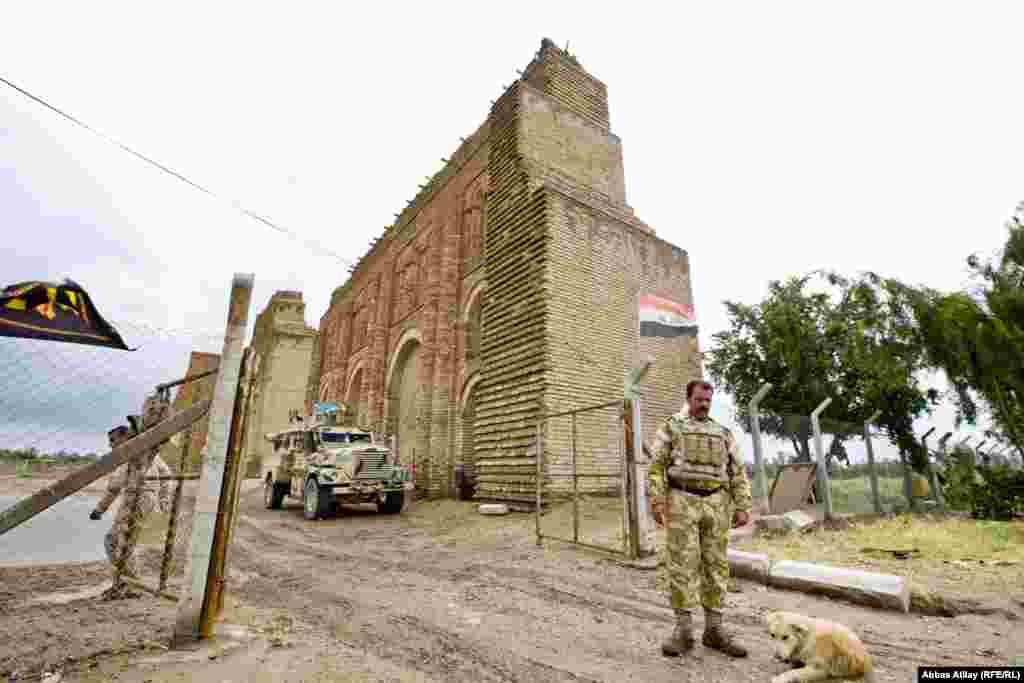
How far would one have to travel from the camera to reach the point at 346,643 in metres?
3.16

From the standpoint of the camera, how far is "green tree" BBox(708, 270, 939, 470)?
12.1 m

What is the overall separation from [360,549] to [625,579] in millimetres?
4076

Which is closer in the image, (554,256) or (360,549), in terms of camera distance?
(360,549)

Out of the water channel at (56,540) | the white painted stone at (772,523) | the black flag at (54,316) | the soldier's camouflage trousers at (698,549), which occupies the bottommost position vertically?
the water channel at (56,540)

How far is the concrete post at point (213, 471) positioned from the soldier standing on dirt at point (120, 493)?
1736mm

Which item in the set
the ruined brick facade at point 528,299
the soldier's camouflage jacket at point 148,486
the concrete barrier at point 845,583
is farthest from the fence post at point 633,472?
the soldier's camouflage jacket at point 148,486

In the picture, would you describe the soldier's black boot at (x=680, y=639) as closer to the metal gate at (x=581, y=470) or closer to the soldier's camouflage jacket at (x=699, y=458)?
the soldier's camouflage jacket at (x=699, y=458)

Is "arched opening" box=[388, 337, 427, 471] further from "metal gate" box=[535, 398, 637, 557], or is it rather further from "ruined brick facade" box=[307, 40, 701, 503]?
"metal gate" box=[535, 398, 637, 557]

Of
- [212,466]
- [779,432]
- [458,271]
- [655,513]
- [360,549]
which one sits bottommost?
[360,549]

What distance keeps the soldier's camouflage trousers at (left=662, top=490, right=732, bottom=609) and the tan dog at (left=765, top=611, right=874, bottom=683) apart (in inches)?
18.5

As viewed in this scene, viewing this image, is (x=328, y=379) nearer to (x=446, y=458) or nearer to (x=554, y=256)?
(x=446, y=458)

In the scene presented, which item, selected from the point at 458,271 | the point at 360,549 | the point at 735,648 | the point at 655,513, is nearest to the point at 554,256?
the point at 458,271

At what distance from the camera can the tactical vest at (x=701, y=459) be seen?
3.31 meters

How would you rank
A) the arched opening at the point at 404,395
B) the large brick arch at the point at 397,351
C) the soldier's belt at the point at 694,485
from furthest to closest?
the large brick arch at the point at 397,351
the arched opening at the point at 404,395
the soldier's belt at the point at 694,485
